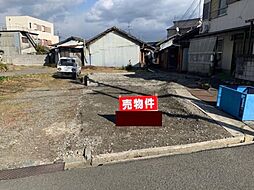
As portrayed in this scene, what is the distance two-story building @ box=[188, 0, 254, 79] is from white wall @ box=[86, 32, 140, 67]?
12150mm

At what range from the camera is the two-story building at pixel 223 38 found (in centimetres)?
1291

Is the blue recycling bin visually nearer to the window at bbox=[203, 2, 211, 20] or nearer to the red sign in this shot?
the red sign

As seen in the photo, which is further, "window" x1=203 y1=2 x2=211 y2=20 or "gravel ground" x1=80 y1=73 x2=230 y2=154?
"window" x1=203 y1=2 x2=211 y2=20

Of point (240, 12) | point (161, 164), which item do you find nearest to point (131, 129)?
point (161, 164)

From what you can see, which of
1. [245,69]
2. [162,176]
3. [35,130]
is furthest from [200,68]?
[162,176]

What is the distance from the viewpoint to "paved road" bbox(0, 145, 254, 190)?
3.43m

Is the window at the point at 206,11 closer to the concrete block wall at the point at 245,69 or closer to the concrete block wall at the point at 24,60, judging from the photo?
the concrete block wall at the point at 245,69

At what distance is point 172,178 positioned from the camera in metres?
3.61

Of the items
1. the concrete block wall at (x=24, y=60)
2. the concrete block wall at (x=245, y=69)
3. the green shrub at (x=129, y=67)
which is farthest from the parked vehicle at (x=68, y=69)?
the concrete block wall at (x=24, y=60)

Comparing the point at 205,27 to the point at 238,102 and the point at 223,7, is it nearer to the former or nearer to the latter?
the point at 223,7

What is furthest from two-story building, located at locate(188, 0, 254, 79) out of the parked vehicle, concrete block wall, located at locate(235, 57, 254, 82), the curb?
the parked vehicle

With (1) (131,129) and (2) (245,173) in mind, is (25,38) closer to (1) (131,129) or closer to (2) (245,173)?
(1) (131,129)

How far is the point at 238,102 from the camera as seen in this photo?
6.62 meters

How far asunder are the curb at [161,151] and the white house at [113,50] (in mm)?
26287
